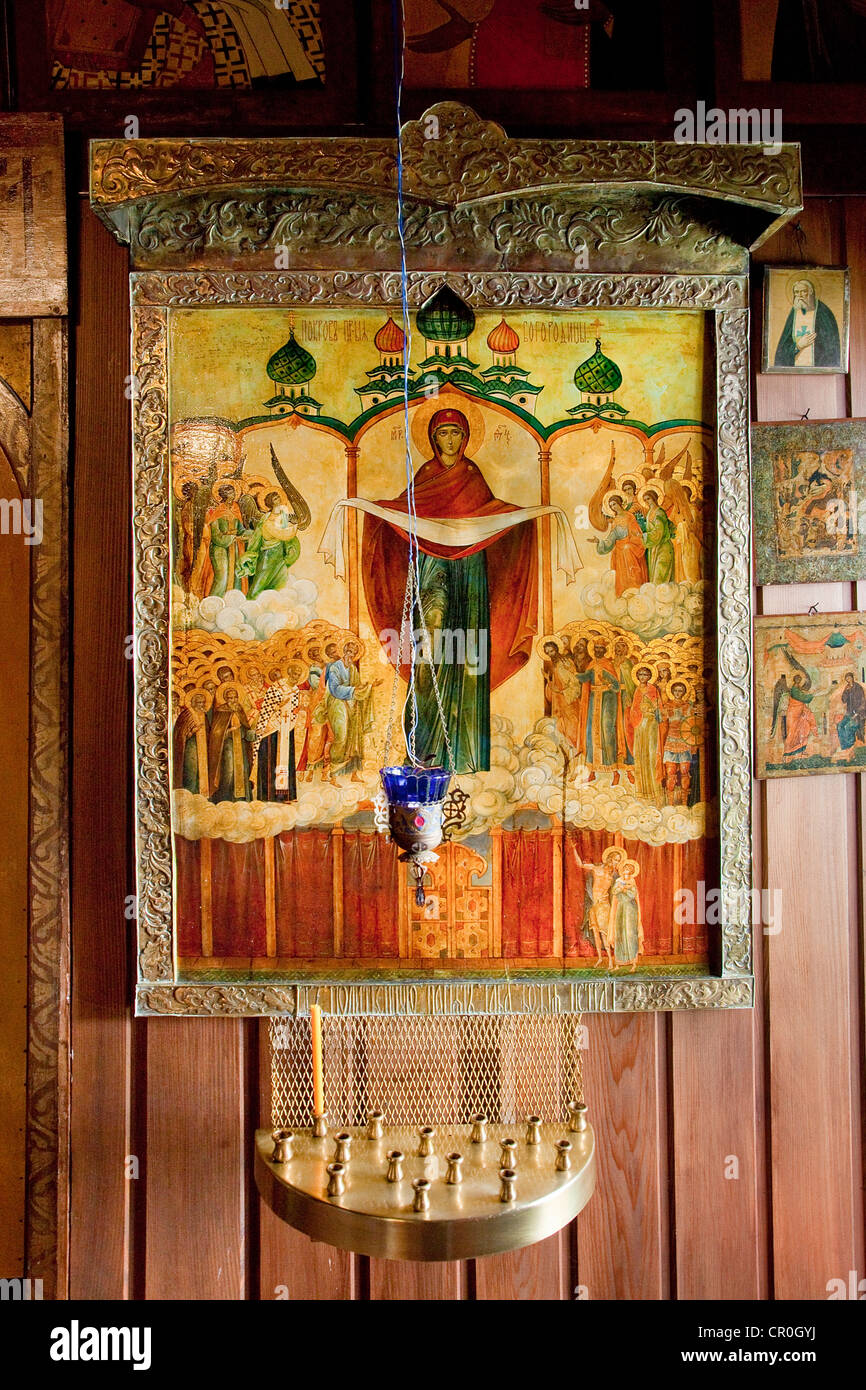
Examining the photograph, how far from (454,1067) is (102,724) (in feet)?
4.14

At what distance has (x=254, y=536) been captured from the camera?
7.04 ft

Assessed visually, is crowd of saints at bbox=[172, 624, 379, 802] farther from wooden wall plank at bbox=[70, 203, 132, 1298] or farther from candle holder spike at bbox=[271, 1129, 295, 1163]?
candle holder spike at bbox=[271, 1129, 295, 1163]

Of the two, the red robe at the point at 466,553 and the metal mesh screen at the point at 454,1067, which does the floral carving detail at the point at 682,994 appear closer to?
the metal mesh screen at the point at 454,1067

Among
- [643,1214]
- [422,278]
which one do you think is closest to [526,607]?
[422,278]

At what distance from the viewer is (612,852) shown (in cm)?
218

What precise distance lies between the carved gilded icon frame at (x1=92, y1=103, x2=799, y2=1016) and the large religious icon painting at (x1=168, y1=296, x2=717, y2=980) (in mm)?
44

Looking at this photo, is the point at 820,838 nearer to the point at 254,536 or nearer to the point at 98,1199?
the point at 254,536

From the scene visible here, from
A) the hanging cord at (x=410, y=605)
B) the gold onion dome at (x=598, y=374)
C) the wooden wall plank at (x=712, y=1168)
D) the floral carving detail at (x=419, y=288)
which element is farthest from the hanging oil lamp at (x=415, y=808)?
the floral carving detail at (x=419, y=288)

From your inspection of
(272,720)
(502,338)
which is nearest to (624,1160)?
(272,720)

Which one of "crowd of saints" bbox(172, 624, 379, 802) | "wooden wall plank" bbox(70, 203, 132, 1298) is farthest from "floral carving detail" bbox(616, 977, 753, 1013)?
"wooden wall plank" bbox(70, 203, 132, 1298)

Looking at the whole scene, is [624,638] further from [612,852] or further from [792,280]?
[792,280]

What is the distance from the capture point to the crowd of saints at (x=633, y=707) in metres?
2.18

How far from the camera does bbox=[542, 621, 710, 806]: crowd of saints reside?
85.7 inches

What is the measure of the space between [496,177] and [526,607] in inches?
38.3
